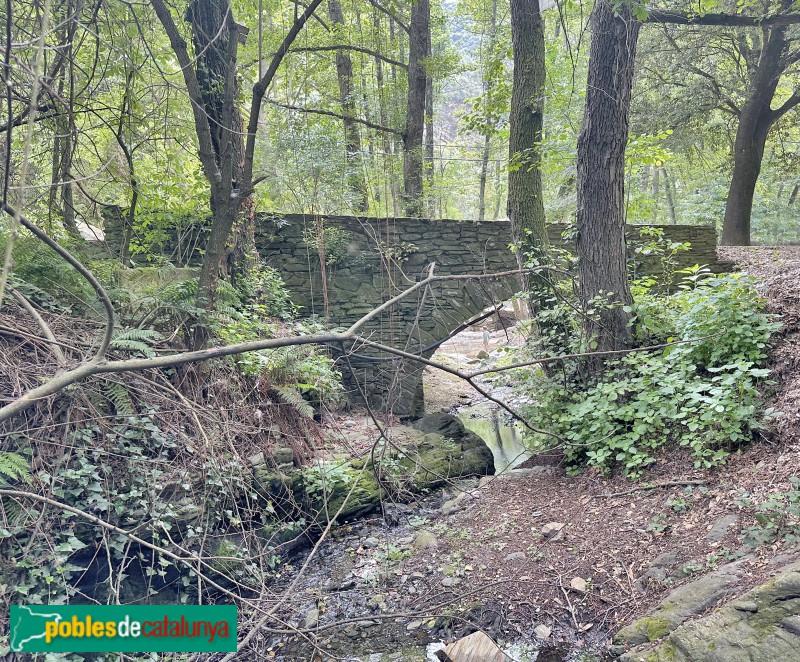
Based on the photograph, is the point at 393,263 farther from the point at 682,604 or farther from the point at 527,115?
the point at 682,604

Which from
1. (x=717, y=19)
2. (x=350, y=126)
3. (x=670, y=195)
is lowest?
(x=670, y=195)

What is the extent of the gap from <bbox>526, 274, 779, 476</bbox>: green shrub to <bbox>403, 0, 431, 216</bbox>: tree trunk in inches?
240

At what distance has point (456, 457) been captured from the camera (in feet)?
19.9

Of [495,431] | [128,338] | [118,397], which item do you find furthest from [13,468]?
[495,431]

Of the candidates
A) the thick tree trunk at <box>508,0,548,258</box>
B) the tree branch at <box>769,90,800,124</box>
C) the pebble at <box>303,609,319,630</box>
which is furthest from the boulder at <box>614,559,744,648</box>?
the tree branch at <box>769,90,800,124</box>

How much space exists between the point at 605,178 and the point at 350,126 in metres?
7.01

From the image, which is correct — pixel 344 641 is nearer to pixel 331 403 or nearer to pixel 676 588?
pixel 676 588

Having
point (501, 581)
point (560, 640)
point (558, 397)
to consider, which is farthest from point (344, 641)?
point (558, 397)

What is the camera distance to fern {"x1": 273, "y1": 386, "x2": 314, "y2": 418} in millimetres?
4848

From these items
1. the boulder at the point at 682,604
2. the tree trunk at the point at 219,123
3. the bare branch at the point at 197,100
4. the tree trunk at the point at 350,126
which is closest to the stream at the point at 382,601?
the boulder at the point at 682,604

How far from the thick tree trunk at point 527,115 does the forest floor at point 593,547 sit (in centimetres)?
209

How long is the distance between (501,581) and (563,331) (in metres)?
2.37

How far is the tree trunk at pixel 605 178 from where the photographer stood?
426 centimetres

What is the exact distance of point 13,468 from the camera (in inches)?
105
